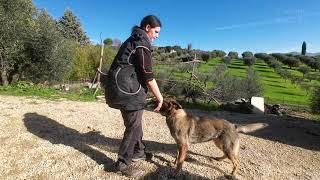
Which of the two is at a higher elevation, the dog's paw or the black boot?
the black boot

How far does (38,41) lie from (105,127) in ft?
57.1

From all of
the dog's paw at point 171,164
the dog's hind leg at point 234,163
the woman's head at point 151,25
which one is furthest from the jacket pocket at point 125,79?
the dog's hind leg at point 234,163

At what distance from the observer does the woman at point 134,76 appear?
5.92 metres

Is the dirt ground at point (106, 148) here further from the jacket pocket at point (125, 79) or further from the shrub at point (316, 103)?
the shrub at point (316, 103)

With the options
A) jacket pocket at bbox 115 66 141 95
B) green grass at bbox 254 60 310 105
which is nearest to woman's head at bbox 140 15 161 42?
jacket pocket at bbox 115 66 141 95

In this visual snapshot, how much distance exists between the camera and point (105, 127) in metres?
9.99

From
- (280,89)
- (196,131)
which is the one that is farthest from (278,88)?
(196,131)

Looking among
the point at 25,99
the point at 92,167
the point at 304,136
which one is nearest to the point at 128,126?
the point at 92,167

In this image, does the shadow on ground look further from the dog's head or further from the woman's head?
the woman's head

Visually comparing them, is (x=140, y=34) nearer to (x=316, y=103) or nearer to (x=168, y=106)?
(x=168, y=106)

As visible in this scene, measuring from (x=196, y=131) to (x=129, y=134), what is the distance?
4.42 feet

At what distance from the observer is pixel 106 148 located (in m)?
8.12

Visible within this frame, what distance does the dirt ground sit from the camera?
6930 millimetres

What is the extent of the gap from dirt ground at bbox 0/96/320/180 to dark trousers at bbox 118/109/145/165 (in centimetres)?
41
